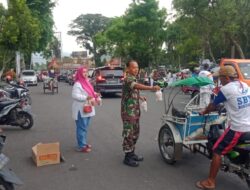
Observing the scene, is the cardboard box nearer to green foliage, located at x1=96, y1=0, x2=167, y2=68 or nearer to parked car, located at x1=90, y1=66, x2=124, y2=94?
parked car, located at x1=90, y1=66, x2=124, y2=94

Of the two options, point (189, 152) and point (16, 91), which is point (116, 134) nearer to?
point (189, 152)

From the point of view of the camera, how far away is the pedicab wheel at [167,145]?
23.7ft

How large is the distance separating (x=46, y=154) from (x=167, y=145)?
2.14m

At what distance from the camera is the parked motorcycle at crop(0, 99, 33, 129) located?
36.2 feet

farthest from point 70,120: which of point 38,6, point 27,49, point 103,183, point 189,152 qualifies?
point 38,6

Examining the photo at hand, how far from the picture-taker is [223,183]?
624 centimetres

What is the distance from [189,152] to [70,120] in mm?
6015

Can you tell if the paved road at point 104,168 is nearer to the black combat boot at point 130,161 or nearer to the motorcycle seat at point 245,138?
the black combat boot at point 130,161

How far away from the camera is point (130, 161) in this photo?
735 cm

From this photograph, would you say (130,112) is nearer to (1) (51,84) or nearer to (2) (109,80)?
(2) (109,80)

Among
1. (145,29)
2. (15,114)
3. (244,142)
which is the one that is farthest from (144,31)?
(244,142)

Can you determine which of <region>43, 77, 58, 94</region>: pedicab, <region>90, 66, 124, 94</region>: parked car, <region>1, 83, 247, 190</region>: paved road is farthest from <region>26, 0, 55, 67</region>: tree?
<region>1, 83, 247, 190</region>: paved road

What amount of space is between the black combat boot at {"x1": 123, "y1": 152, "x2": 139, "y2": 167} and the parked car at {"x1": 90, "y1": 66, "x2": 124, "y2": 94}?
14364mm

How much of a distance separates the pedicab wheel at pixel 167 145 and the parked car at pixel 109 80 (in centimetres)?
1417
